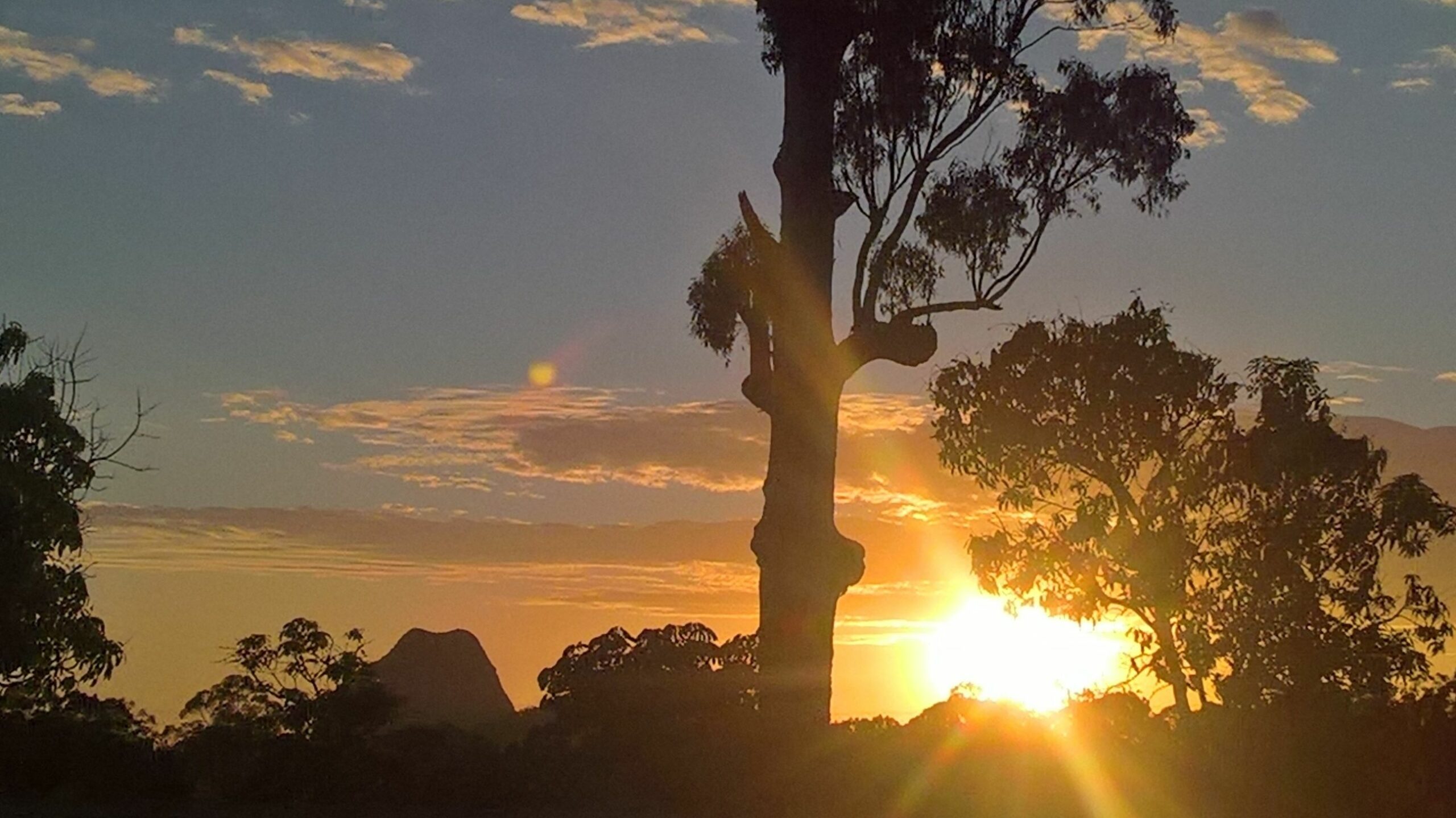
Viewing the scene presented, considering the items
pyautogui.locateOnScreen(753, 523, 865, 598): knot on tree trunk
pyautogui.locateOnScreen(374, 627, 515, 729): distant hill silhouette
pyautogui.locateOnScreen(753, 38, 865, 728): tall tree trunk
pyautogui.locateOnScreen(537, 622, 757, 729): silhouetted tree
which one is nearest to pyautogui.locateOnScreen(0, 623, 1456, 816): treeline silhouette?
pyautogui.locateOnScreen(537, 622, 757, 729): silhouetted tree

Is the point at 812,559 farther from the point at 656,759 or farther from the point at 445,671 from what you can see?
the point at 445,671

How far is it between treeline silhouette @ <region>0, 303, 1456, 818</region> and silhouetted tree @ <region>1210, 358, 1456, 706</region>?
46 mm

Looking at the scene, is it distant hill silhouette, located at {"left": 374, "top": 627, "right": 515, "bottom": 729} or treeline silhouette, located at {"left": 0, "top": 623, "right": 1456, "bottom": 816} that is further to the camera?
distant hill silhouette, located at {"left": 374, "top": 627, "right": 515, "bottom": 729}

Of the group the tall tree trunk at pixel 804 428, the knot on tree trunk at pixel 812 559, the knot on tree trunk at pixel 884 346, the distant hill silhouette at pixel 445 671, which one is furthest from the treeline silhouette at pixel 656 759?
the distant hill silhouette at pixel 445 671

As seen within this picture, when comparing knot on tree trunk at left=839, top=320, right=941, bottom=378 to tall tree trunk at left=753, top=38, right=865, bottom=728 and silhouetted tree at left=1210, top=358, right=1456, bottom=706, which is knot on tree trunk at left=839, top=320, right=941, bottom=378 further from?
silhouetted tree at left=1210, top=358, right=1456, bottom=706

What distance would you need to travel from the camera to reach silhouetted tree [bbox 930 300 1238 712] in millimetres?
29359

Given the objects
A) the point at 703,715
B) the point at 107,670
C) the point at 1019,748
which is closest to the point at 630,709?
the point at 703,715

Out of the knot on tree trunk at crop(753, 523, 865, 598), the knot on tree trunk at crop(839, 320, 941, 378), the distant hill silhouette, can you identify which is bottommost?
the distant hill silhouette

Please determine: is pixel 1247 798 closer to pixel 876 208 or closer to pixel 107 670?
pixel 876 208

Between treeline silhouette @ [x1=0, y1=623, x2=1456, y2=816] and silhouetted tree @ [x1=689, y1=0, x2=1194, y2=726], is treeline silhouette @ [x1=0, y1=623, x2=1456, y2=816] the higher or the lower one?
the lower one

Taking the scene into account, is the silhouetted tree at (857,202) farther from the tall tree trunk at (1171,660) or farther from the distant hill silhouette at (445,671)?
the distant hill silhouette at (445,671)

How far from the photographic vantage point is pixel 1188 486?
2955 centimetres

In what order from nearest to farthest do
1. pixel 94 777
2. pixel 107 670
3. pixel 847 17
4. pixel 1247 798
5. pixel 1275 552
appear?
1. pixel 1247 798
2. pixel 94 777
3. pixel 107 670
4. pixel 847 17
5. pixel 1275 552

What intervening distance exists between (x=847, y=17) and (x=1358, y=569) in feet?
46.1
